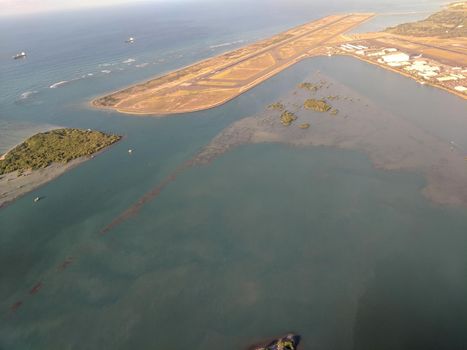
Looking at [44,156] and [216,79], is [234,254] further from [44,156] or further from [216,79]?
[216,79]

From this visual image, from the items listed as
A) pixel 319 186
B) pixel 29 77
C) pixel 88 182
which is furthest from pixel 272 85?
pixel 29 77

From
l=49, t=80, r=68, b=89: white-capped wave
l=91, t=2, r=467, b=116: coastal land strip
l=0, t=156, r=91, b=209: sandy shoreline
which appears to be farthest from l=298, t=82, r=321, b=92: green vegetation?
l=49, t=80, r=68, b=89: white-capped wave

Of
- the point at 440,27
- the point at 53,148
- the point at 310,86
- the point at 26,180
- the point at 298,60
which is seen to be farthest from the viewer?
the point at 440,27

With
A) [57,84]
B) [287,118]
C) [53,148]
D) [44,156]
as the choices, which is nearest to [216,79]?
[287,118]

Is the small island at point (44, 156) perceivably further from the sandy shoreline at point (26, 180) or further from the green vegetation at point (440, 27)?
the green vegetation at point (440, 27)

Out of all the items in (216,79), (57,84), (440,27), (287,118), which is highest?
(440,27)

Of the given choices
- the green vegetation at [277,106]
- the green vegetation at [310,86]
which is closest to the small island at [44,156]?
the green vegetation at [277,106]

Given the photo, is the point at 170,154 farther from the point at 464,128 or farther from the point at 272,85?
the point at 464,128
